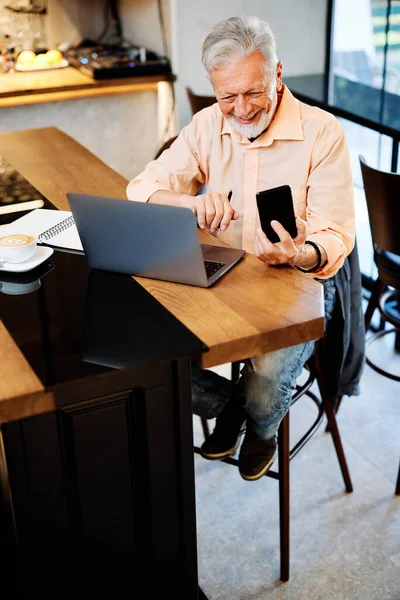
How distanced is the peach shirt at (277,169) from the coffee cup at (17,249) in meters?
0.37

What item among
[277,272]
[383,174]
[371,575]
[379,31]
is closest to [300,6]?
[379,31]

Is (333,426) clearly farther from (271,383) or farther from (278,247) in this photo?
(278,247)

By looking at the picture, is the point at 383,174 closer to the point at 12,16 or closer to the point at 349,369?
the point at 349,369

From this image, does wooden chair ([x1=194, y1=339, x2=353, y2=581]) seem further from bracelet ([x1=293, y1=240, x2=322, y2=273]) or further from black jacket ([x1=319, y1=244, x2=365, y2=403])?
bracelet ([x1=293, y1=240, x2=322, y2=273])

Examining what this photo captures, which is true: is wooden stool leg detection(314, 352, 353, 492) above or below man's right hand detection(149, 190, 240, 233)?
below

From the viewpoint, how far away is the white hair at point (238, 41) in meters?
1.73

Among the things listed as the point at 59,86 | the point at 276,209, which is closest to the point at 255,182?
the point at 276,209

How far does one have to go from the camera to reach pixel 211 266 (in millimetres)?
1670

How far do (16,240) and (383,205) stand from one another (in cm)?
109

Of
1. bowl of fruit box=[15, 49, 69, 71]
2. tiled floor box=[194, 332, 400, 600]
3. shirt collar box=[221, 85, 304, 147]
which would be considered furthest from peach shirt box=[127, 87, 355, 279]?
bowl of fruit box=[15, 49, 69, 71]

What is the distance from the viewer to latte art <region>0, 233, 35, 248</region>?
1699 mm

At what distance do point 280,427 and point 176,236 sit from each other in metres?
0.62

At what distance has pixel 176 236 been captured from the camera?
1.50 metres

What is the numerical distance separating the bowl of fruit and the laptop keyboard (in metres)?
2.60
